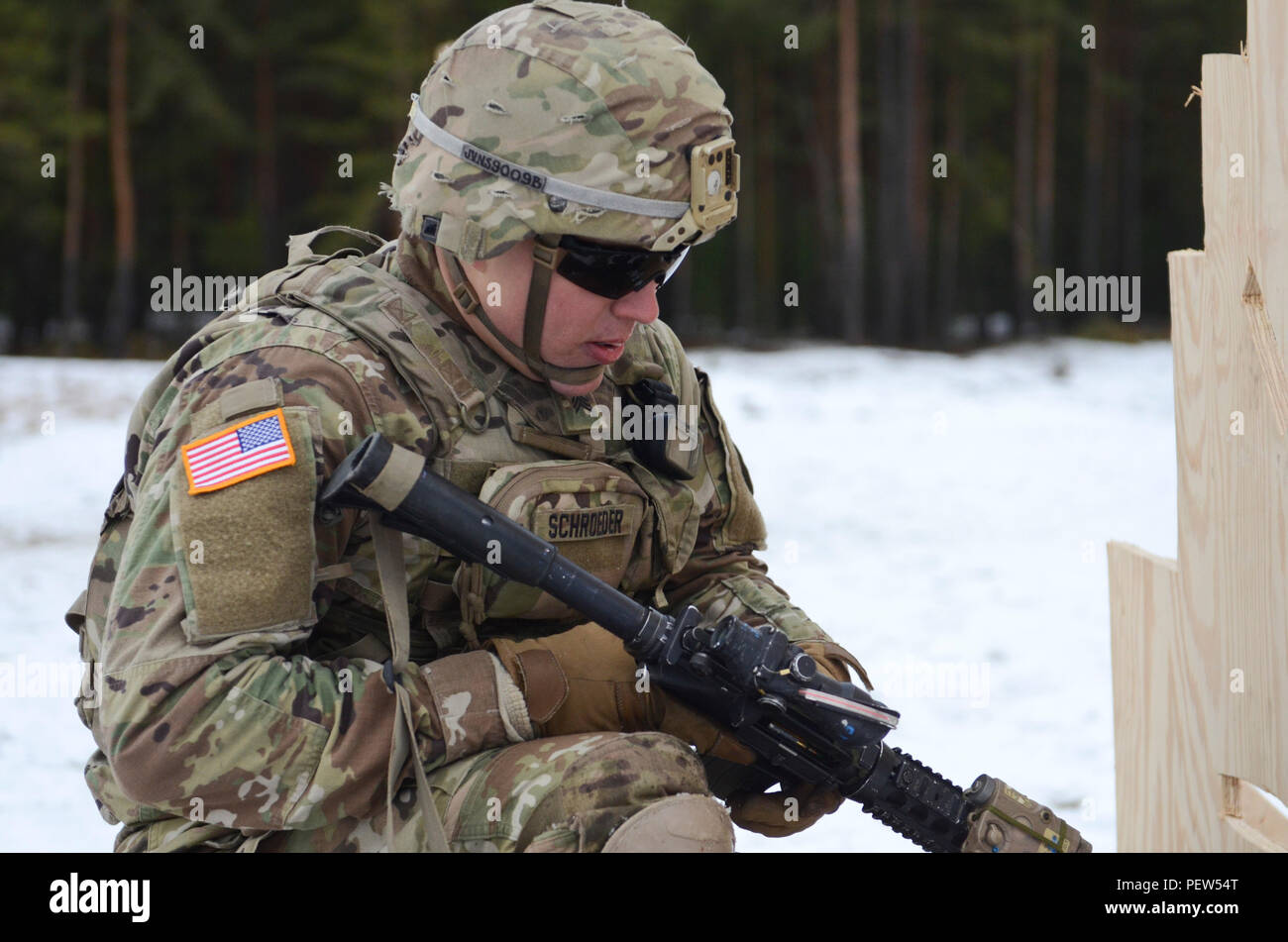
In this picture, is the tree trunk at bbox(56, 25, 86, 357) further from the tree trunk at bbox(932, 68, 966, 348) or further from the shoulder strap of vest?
the shoulder strap of vest

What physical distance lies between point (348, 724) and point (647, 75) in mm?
1261

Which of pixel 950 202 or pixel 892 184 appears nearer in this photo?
pixel 892 184

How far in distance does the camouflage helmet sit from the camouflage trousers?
74 centimetres

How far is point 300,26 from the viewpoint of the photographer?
23500 mm

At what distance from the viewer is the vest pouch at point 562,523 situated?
249cm

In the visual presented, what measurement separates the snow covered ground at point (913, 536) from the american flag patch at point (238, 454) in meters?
2.24

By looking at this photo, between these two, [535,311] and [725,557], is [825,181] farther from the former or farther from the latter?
[535,311]

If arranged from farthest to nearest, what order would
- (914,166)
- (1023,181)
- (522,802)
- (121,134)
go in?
(1023,181), (914,166), (121,134), (522,802)

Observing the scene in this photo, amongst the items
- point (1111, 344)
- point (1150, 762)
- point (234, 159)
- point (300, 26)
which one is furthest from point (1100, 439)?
point (234, 159)

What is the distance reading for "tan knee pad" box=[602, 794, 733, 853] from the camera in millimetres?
2281

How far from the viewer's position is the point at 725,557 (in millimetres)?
3123

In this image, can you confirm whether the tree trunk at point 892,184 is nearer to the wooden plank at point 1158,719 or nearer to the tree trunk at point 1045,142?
the tree trunk at point 1045,142

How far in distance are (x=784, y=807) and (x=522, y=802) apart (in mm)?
661

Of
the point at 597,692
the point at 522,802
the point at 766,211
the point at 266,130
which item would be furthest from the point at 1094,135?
the point at 522,802
